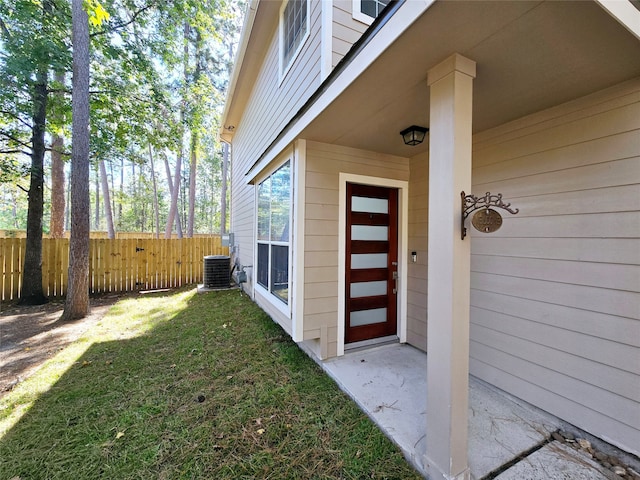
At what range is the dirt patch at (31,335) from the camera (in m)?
3.12

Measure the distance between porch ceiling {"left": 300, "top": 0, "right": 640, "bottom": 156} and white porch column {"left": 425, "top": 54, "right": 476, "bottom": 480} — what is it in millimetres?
163

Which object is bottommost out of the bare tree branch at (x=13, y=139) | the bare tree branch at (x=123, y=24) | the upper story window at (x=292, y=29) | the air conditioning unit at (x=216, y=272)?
the air conditioning unit at (x=216, y=272)

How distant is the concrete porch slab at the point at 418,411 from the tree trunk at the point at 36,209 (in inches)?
266

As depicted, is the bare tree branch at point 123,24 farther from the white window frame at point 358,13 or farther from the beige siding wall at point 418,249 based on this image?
the beige siding wall at point 418,249

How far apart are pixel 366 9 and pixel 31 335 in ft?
22.4

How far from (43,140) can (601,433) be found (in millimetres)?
9650

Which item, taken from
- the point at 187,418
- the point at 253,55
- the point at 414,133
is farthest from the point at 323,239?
the point at 253,55

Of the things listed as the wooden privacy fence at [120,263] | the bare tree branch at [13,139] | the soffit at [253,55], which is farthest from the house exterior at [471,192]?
the bare tree branch at [13,139]

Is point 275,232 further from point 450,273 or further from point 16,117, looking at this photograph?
point 16,117

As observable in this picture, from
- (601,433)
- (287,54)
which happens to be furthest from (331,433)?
(287,54)

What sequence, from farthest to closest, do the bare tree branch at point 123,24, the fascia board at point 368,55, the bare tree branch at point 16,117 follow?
the bare tree branch at point 123,24
the bare tree branch at point 16,117
the fascia board at point 368,55

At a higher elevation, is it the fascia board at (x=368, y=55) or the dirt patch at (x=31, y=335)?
the fascia board at (x=368, y=55)

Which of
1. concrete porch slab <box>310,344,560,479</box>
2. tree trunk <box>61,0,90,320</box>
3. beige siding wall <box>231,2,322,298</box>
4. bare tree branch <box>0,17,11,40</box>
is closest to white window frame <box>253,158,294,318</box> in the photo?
beige siding wall <box>231,2,322,298</box>

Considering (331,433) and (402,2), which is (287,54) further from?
(331,433)
